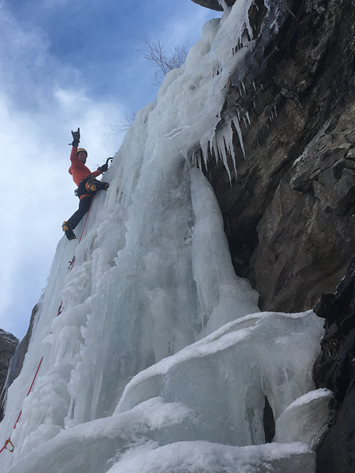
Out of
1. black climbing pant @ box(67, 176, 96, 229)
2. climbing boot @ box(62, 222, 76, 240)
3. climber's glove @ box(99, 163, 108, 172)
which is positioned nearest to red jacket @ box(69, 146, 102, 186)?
climber's glove @ box(99, 163, 108, 172)

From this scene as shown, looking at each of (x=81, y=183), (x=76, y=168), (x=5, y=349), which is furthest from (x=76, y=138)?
(x=5, y=349)

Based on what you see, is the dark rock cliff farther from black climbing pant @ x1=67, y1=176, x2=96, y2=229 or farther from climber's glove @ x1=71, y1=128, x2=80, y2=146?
climber's glove @ x1=71, y1=128, x2=80, y2=146

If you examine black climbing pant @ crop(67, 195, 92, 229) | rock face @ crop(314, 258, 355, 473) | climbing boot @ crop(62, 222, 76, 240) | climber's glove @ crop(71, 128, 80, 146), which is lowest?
rock face @ crop(314, 258, 355, 473)

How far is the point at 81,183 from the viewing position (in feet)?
21.1

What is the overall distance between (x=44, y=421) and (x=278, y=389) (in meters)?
1.90

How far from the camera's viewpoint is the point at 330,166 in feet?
10.6

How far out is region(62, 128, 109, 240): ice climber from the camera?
607 centimetres

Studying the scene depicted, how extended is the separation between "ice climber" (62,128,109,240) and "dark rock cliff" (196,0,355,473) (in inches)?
80.8

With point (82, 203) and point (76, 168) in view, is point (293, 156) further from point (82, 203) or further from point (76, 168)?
point (76, 168)

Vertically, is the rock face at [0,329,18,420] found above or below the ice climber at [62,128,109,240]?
below

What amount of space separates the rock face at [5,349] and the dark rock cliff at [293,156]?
21.0 feet

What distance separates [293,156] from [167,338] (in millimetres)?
2245

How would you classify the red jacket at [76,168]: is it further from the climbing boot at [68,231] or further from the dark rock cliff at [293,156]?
the dark rock cliff at [293,156]

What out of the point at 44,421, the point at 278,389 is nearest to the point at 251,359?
the point at 278,389
